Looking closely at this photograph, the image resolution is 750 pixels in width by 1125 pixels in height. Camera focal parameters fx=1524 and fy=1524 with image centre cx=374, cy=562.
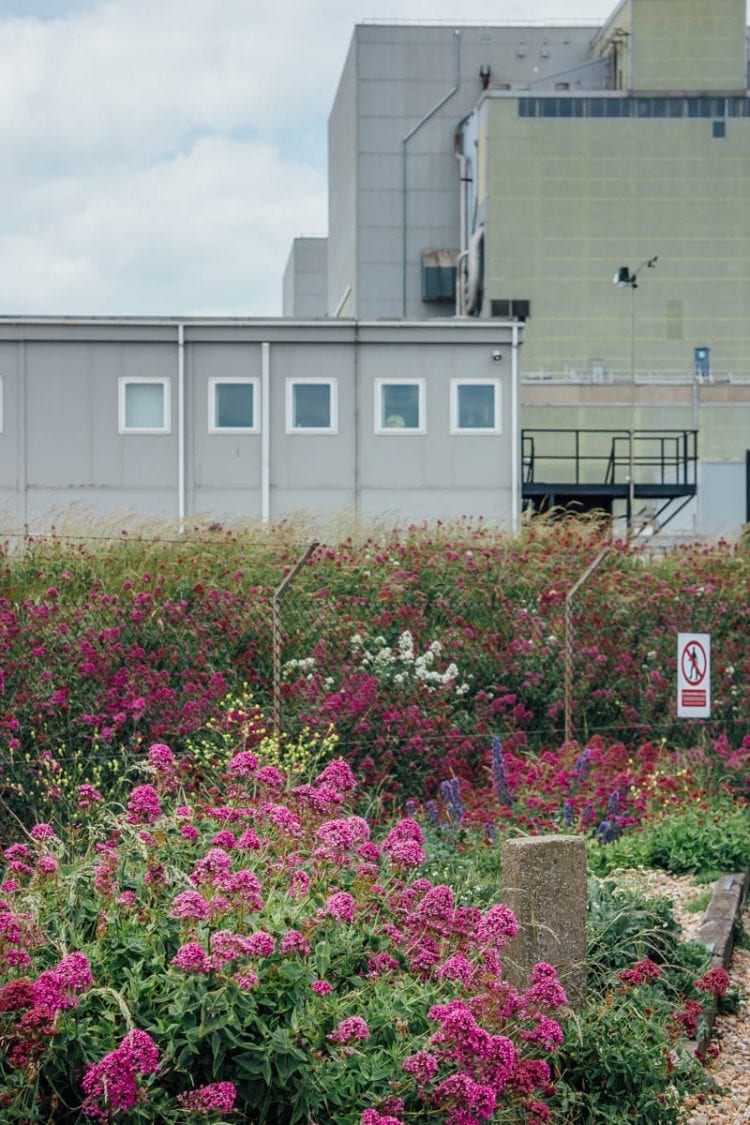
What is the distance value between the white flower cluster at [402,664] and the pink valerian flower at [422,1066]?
823 cm

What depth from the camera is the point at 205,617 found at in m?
12.0

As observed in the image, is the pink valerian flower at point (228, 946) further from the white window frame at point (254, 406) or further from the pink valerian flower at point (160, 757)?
the white window frame at point (254, 406)

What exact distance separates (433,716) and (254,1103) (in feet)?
26.9

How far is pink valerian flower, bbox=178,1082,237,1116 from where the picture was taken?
360 cm

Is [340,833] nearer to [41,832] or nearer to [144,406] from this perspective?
[41,832]

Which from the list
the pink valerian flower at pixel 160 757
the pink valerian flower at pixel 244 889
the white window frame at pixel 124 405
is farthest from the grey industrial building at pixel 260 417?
the pink valerian flower at pixel 244 889

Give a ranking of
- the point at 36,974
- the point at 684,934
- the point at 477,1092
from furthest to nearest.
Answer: the point at 684,934, the point at 36,974, the point at 477,1092

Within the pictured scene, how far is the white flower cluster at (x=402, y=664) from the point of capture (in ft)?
39.9

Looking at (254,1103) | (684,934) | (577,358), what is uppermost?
(577,358)

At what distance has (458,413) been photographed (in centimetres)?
2611

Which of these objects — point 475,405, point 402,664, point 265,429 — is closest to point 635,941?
point 402,664

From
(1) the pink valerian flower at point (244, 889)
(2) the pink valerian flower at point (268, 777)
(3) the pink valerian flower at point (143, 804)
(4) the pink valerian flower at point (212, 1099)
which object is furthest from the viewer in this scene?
(2) the pink valerian flower at point (268, 777)

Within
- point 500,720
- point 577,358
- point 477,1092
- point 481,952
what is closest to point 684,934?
point 481,952

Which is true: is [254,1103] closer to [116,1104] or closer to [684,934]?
Answer: [116,1104]
